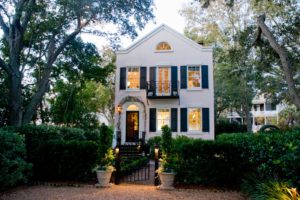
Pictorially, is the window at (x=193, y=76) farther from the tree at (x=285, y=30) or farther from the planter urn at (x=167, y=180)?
the planter urn at (x=167, y=180)

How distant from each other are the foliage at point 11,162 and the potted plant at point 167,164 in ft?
13.6

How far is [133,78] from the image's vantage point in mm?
18641

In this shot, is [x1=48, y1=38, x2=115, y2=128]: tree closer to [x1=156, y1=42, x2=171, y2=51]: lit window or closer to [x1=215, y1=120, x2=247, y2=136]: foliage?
[x1=156, y1=42, x2=171, y2=51]: lit window

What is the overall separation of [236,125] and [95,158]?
17.9 m

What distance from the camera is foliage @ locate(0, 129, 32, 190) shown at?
717cm

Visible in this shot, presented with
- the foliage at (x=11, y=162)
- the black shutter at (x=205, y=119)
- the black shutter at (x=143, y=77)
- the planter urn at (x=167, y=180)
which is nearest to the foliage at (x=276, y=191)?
the planter urn at (x=167, y=180)

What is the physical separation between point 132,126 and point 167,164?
33.2ft

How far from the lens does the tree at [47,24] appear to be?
1138 cm

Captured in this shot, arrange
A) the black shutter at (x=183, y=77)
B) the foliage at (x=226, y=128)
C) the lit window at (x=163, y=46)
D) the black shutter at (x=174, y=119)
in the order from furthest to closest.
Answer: the foliage at (x=226, y=128) < the lit window at (x=163, y=46) < the black shutter at (x=183, y=77) < the black shutter at (x=174, y=119)

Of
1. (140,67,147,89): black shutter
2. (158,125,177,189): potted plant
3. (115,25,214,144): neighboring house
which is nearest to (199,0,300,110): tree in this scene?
(158,125,177,189): potted plant

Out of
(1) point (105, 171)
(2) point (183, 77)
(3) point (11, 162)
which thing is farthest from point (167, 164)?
(2) point (183, 77)

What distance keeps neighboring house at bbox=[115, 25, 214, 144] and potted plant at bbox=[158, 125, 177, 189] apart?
30.0 ft

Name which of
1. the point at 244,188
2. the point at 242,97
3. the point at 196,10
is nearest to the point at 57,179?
the point at 244,188

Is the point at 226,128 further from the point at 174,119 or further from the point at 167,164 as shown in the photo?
the point at 167,164
